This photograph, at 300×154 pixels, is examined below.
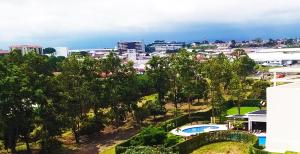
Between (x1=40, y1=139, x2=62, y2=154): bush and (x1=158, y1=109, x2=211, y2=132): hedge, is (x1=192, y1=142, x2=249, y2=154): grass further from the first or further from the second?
(x1=40, y1=139, x2=62, y2=154): bush

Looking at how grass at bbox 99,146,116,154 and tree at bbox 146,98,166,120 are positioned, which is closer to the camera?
grass at bbox 99,146,116,154

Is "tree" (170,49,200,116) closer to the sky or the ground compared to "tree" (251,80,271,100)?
closer to the sky

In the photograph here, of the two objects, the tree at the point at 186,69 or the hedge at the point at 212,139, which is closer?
the hedge at the point at 212,139

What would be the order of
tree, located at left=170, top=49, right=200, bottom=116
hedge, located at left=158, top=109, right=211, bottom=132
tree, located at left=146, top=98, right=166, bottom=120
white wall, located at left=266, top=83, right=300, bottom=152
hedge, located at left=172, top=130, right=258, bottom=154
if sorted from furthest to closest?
tree, located at left=146, top=98, right=166, bottom=120 → tree, located at left=170, top=49, right=200, bottom=116 → hedge, located at left=158, top=109, right=211, bottom=132 → hedge, located at left=172, top=130, right=258, bottom=154 → white wall, located at left=266, top=83, right=300, bottom=152

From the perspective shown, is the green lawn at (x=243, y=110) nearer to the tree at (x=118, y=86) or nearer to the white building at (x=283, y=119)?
the tree at (x=118, y=86)

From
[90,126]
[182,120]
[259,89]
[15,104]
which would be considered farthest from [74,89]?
[259,89]

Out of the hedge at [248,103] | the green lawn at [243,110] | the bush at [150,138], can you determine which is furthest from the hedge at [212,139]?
the hedge at [248,103]

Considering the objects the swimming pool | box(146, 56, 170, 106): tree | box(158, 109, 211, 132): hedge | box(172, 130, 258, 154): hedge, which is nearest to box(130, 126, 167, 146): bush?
box(172, 130, 258, 154): hedge

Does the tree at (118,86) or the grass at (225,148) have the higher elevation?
the tree at (118,86)

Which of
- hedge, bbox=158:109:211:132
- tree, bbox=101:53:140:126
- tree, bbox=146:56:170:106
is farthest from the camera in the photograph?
tree, bbox=146:56:170:106
